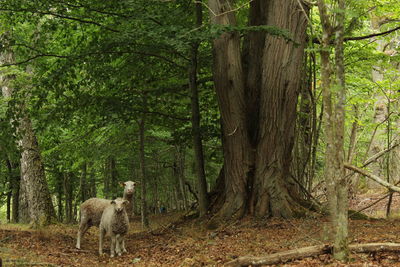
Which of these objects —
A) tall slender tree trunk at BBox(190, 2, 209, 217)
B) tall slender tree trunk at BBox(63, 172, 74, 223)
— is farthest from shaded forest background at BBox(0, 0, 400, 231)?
tall slender tree trunk at BBox(63, 172, 74, 223)

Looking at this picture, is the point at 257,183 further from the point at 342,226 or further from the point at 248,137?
the point at 342,226

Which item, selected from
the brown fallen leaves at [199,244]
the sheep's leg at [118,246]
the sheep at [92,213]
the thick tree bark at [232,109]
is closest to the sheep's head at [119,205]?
the sheep's leg at [118,246]

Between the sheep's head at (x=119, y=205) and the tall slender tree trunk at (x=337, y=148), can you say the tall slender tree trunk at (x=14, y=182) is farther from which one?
the tall slender tree trunk at (x=337, y=148)

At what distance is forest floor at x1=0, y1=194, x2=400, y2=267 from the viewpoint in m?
6.92

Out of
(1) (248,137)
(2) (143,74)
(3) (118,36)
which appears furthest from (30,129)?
(1) (248,137)

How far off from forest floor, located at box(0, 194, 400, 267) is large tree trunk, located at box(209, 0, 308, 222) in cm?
70

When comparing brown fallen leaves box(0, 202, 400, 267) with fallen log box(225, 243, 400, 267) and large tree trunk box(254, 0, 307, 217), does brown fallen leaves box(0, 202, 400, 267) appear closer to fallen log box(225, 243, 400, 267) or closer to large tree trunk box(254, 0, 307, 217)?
fallen log box(225, 243, 400, 267)

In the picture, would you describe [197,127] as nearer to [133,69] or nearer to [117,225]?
[133,69]

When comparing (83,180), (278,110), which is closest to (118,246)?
(278,110)

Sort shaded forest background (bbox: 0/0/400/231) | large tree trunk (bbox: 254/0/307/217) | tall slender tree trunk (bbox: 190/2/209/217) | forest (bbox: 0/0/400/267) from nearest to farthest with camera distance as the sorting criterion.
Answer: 1. forest (bbox: 0/0/400/267)
2. shaded forest background (bbox: 0/0/400/231)
3. large tree trunk (bbox: 254/0/307/217)
4. tall slender tree trunk (bbox: 190/2/209/217)

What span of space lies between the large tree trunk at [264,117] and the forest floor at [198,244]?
700mm

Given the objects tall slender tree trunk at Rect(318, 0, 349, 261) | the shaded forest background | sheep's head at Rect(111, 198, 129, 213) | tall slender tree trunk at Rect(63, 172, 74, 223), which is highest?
the shaded forest background

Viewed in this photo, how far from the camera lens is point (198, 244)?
8.57m

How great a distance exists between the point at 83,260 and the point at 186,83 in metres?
6.24
